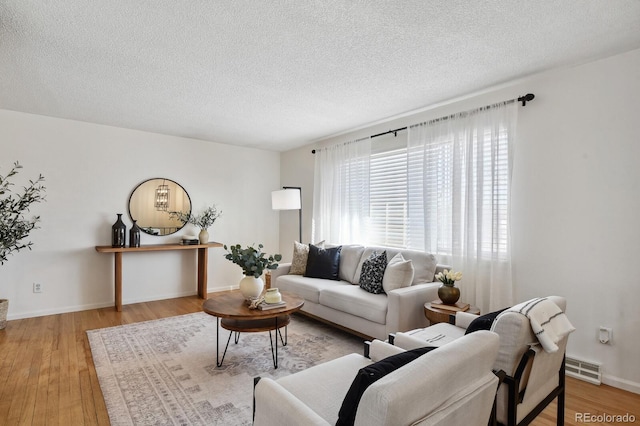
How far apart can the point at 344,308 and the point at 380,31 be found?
96.1 inches

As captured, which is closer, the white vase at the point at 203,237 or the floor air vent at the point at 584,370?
the floor air vent at the point at 584,370

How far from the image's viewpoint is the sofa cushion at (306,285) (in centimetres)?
371

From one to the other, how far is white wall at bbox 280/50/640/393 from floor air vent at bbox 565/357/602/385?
0.05 m

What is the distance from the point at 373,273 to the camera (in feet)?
11.2

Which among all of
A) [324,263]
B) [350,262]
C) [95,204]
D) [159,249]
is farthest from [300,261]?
Answer: [95,204]

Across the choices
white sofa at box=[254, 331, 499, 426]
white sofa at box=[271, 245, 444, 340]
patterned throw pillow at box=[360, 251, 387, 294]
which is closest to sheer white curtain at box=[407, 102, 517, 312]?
white sofa at box=[271, 245, 444, 340]

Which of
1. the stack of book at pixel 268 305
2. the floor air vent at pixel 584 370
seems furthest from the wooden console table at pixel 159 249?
the floor air vent at pixel 584 370

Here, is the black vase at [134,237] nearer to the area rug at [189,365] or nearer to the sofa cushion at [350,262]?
the area rug at [189,365]

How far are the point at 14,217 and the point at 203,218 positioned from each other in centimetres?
223

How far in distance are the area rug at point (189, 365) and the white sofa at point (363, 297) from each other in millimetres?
240

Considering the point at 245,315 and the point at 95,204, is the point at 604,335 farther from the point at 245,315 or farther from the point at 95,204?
the point at 95,204

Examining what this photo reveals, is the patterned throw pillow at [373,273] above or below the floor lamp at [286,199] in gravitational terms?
below

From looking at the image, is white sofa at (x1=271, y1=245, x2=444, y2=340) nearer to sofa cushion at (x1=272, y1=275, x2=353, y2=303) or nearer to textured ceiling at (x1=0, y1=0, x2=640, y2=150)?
sofa cushion at (x1=272, y1=275, x2=353, y2=303)

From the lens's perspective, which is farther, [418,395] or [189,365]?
[189,365]
